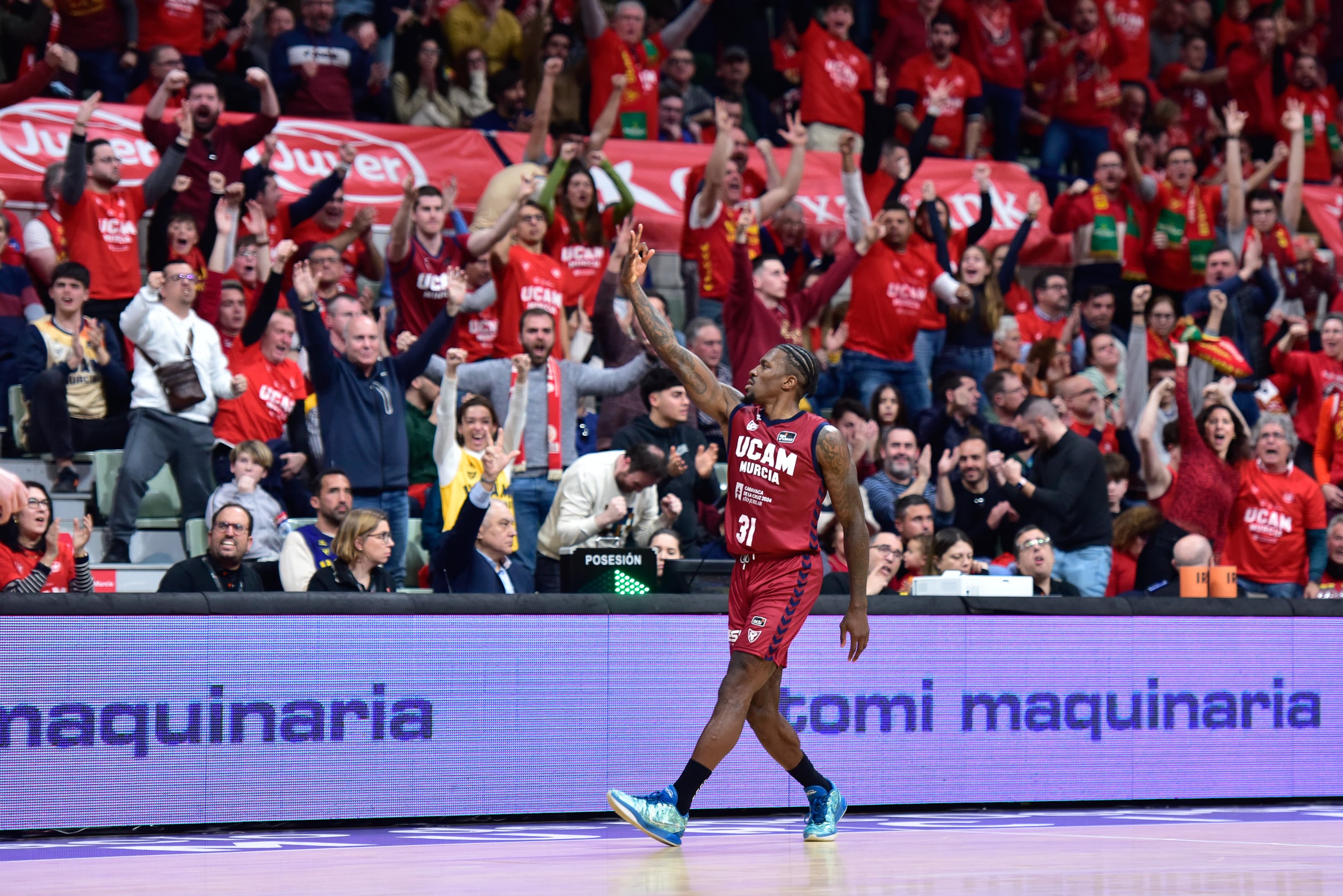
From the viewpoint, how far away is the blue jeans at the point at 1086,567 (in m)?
11.6

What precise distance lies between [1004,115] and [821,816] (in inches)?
492

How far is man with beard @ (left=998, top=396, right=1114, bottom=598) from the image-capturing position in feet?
37.7

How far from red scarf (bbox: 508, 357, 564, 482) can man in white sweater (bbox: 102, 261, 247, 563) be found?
1.85 meters

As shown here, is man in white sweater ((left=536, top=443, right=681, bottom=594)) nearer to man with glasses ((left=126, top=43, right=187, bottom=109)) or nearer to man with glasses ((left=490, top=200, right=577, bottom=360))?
man with glasses ((left=490, top=200, right=577, bottom=360))

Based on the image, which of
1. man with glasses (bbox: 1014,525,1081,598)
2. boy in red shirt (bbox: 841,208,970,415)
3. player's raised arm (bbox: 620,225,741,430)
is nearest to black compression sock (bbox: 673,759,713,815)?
player's raised arm (bbox: 620,225,741,430)

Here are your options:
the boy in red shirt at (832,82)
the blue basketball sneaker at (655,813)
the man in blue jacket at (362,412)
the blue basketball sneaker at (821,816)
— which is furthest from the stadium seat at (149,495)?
the boy in red shirt at (832,82)

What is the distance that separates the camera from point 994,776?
31.5 ft

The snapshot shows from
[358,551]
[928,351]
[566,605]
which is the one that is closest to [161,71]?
[358,551]

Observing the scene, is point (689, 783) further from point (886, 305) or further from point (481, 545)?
point (886, 305)

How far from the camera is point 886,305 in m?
14.3

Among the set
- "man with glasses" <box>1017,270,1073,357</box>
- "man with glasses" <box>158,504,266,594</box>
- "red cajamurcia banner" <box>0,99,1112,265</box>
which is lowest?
"man with glasses" <box>158,504,266,594</box>

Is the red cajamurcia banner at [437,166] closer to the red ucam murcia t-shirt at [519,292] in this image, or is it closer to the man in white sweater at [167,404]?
the red ucam murcia t-shirt at [519,292]

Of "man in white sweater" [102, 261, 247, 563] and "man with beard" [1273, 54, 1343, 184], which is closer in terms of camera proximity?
"man in white sweater" [102, 261, 247, 563]

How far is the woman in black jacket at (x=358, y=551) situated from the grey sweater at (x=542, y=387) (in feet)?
8.18
